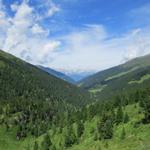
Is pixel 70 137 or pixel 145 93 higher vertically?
pixel 145 93

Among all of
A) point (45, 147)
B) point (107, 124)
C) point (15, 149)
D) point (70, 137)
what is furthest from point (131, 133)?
point (15, 149)

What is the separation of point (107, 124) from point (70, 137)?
24411 mm

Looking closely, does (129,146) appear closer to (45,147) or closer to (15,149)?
(45,147)

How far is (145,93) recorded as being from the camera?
16838 cm

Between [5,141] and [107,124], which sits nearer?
[107,124]

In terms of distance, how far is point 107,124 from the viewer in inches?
4660

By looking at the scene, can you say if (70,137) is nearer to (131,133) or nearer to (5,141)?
(131,133)

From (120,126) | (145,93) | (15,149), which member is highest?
(145,93)

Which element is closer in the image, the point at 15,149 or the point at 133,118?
the point at 133,118

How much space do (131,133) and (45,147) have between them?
4920 centimetres

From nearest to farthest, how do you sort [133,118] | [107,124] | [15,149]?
1. [107,124]
2. [133,118]
3. [15,149]

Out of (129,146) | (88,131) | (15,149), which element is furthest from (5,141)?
(129,146)

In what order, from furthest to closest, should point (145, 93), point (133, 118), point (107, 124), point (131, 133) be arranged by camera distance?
point (145, 93), point (133, 118), point (107, 124), point (131, 133)

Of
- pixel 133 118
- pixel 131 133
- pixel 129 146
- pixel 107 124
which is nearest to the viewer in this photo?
pixel 129 146
